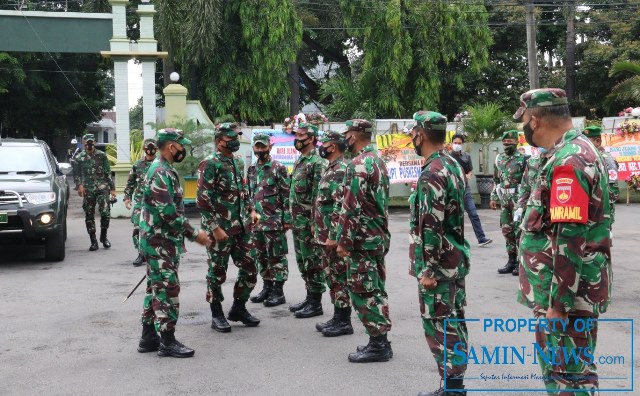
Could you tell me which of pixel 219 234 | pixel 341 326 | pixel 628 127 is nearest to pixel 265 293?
pixel 341 326

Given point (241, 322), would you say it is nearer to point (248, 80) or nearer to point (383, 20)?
point (248, 80)

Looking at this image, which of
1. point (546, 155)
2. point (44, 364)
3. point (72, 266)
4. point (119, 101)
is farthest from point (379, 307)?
point (119, 101)

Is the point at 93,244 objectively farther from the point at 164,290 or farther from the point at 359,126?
the point at 359,126

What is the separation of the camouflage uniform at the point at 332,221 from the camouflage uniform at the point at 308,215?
503mm

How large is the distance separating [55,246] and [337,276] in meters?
5.85

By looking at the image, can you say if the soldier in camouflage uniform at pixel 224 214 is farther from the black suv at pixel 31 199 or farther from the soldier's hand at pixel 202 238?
the black suv at pixel 31 199

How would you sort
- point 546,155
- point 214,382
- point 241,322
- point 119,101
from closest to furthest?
point 546,155, point 214,382, point 241,322, point 119,101

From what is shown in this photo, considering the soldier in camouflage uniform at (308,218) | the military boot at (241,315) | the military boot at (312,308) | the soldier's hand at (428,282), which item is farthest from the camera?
the soldier in camouflage uniform at (308,218)

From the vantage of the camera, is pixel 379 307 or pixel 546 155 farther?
pixel 379 307

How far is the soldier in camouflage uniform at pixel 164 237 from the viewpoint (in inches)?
224

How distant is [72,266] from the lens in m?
→ 10.3

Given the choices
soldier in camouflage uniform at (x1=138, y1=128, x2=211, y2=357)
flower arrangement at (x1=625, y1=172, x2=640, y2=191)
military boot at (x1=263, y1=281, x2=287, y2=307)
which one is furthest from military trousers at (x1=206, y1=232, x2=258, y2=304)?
flower arrangement at (x1=625, y1=172, x2=640, y2=191)

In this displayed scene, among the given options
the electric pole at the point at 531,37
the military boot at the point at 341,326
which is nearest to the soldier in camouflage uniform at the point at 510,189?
the military boot at the point at 341,326

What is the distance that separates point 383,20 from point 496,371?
21248mm
